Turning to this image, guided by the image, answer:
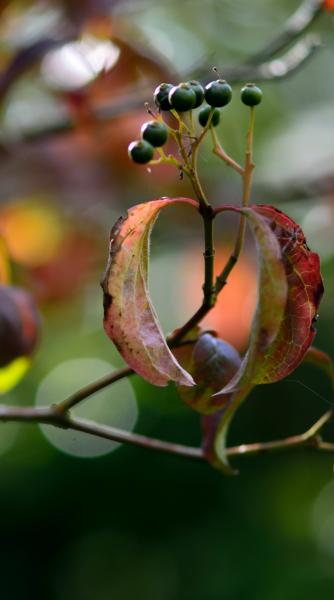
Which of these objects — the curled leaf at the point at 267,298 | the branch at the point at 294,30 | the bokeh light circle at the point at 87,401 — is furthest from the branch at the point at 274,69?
the bokeh light circle at the point at 87,401

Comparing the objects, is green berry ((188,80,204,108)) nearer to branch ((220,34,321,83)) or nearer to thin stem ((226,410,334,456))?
thin stem ((226,410,334,456))

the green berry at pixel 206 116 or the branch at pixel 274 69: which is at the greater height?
the green berry at pixel 206 116

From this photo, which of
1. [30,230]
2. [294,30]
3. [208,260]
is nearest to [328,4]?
[294,30]

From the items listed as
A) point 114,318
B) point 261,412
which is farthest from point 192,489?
point 114,318

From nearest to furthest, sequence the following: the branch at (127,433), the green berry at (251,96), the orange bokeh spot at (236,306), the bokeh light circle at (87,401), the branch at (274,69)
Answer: the green berry at (251,96)
the branch at (127,433)
the branch at (274,69)
the orange bokeh spot at (236,306)
the bokeh light circle at (87,401)

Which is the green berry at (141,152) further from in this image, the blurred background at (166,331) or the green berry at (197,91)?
the blurred background at (166,331)

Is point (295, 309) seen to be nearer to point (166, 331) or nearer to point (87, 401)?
point (166, 331)

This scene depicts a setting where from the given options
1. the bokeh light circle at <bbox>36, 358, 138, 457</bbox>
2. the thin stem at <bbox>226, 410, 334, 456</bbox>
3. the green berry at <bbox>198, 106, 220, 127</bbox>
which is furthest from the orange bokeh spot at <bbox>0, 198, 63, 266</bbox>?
the green berry at <bbox>198, 106, 220, 127</bbox>
